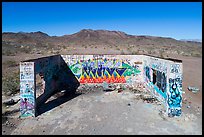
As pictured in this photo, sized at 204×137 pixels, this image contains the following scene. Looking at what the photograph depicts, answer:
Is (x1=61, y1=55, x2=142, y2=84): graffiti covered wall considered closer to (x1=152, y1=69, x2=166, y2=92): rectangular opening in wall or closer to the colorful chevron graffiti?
the colorful chevron graffiti

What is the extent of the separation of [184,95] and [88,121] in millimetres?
9402

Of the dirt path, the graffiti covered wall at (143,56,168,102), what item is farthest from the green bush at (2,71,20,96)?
the graffiti covered wall at (143,56,168,102)

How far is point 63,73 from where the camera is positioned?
65.4 ft

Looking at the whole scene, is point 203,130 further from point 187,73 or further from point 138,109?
point 187,73

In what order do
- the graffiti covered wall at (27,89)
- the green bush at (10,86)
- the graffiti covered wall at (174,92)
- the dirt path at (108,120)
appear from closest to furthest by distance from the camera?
the dirt path at (108,120), the graffiti covered wall at (174,92), the graffiti covered wall at (27,89), the green bush at (10,86)

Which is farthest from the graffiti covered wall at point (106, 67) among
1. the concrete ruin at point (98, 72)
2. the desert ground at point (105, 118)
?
the desert ground at point (105, 118)

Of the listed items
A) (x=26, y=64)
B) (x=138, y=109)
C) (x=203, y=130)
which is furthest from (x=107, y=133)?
(x=26, y=64)

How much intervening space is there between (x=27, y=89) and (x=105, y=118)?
5106mm

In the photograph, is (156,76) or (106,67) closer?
(156,76)

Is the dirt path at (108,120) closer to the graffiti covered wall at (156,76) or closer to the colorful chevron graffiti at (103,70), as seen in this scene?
the graffiti covered wall at (156,76)

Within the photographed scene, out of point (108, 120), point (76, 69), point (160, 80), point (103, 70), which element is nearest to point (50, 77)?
point (76, 69)

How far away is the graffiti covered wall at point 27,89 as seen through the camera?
11.6 m

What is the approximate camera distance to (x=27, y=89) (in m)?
11.8

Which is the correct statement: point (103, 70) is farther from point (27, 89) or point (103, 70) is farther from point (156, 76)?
point (27, 89)
